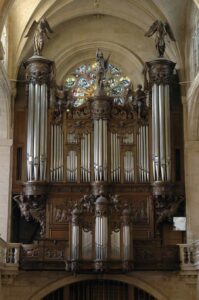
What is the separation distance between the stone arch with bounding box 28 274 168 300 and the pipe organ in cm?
98

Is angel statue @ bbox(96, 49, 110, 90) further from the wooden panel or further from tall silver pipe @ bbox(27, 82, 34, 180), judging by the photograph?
the wooden panel

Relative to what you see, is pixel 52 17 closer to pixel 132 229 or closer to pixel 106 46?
pixel 106 46

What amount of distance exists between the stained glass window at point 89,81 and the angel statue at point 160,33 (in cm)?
273

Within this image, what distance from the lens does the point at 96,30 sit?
26.6 metres

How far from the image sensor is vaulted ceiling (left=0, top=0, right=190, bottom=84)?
24359 mm

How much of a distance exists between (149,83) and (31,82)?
173 inches

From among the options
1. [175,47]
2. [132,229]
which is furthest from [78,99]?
[132,229]

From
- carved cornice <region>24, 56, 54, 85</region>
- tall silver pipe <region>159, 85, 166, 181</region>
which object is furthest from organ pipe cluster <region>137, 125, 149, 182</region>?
carved cornice <region>24, 56, 54, 85</region>

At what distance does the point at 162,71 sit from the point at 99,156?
12.9 ft

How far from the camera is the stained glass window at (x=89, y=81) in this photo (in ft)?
87.2

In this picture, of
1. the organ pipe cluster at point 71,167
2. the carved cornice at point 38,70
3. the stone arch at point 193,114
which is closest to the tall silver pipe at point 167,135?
the stone arch at point 193,114

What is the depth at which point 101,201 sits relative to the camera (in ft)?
72.3

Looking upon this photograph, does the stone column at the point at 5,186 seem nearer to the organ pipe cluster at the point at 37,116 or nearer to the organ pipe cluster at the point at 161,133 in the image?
the organ pipe cluster at the point at 37,116

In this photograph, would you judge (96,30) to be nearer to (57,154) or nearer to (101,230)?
(57,154)
